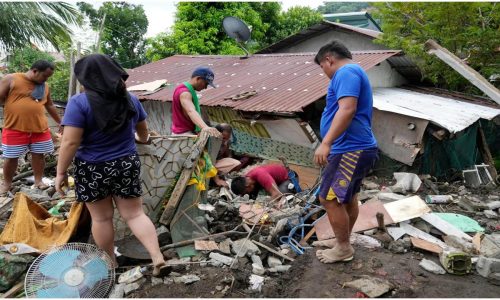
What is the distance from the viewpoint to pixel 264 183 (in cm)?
574

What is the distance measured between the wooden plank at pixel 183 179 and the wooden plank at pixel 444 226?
8.86ft

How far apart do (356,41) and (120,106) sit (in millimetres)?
12519

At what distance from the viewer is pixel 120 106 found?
2.96 m

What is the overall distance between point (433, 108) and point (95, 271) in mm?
7649

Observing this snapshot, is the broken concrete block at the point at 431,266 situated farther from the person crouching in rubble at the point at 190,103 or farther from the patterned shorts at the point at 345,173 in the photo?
the person crouching in rubble at the point at 190,103

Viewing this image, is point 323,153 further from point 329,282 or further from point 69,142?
point 69,142

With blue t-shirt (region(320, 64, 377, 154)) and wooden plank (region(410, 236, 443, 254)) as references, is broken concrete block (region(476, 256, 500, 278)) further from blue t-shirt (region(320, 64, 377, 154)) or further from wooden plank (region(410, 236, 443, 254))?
blue t-shirt (region(320, 64, 377, 154))

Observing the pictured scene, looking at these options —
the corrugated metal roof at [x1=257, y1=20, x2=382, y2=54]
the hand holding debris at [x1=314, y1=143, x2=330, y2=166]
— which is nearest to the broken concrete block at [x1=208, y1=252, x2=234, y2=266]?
the hand holding debris at [x1=314, y1=143, x2=330, y2=166]

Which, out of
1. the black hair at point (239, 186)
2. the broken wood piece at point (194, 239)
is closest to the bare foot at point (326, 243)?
the broken wood piece at point (194, 239)

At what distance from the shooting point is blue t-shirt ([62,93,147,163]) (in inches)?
110

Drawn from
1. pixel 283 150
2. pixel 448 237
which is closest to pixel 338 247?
pixel 448 237

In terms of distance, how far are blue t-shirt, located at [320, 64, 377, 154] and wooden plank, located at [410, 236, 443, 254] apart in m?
1.43

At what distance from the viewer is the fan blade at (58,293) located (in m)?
2.85

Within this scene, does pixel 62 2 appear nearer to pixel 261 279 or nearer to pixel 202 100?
pixel 202 100
